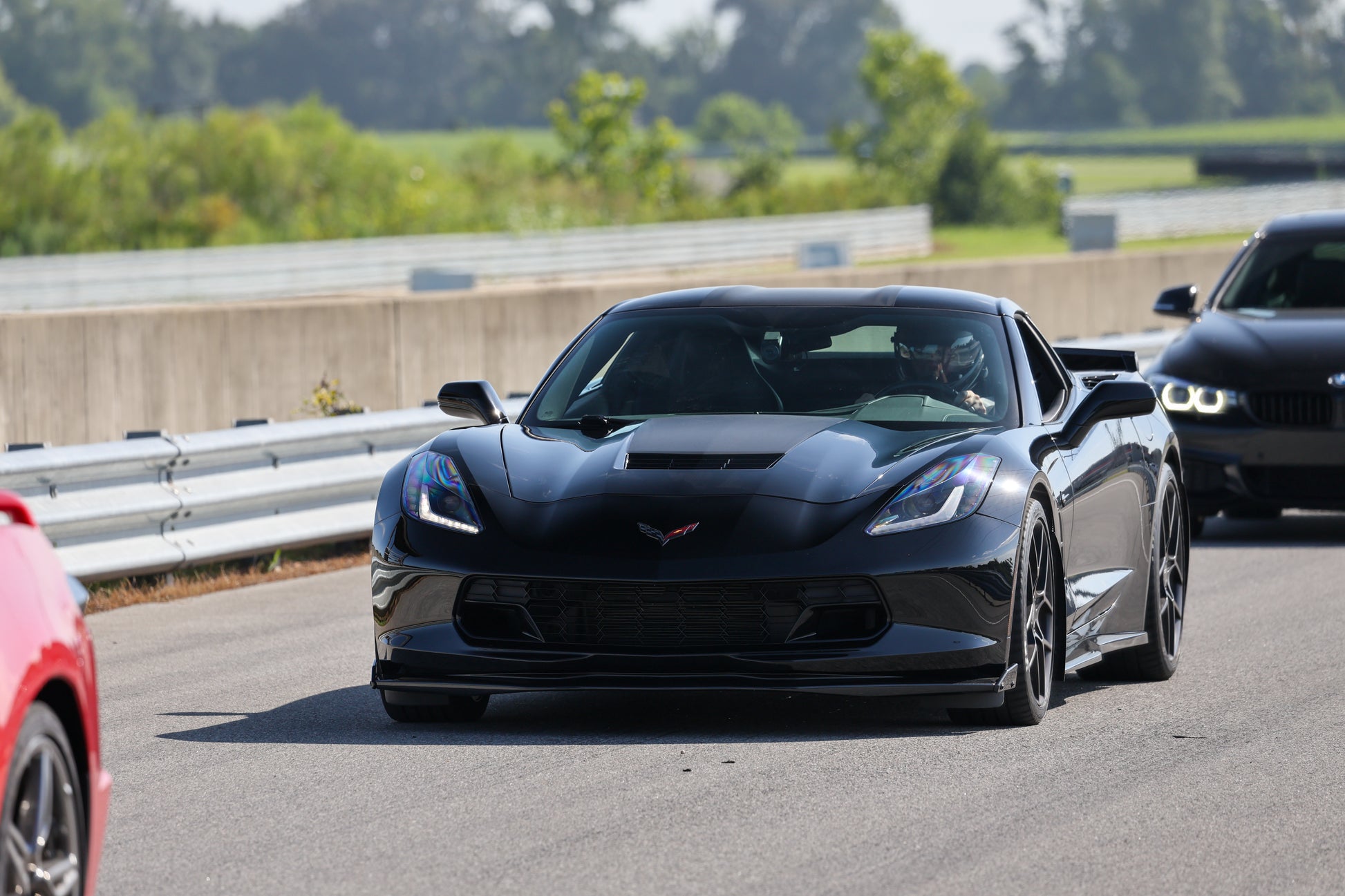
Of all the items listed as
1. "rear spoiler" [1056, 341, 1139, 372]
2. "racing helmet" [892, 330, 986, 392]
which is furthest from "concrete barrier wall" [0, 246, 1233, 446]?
"racing helmet" [892, 330, 986, 392]

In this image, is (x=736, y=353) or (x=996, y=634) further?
(x=736, y=353)

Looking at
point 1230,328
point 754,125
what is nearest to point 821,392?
point 1230,328

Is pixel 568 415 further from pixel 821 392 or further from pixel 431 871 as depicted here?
pixel 431 871

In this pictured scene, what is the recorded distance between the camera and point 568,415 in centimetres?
777

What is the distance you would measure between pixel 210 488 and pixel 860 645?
4.96 metres

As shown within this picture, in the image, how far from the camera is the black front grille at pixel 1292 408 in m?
12.1

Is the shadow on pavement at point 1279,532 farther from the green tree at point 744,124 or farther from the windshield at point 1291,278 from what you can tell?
the green tree at point 744,124

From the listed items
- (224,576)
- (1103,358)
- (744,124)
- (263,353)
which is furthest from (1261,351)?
(744,124)

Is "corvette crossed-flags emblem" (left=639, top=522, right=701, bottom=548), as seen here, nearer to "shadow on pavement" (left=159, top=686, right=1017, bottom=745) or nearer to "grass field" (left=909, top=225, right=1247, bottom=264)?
"shadow on pavement" (left=159, top=686, right=1017, bottom=745)

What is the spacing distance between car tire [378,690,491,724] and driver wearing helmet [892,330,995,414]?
1.76 metres

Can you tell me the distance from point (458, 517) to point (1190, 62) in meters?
200

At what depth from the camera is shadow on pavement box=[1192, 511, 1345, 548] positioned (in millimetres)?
12484

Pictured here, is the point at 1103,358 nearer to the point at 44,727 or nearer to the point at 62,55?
A: the point at 44,727

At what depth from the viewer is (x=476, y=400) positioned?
7.90 meters
